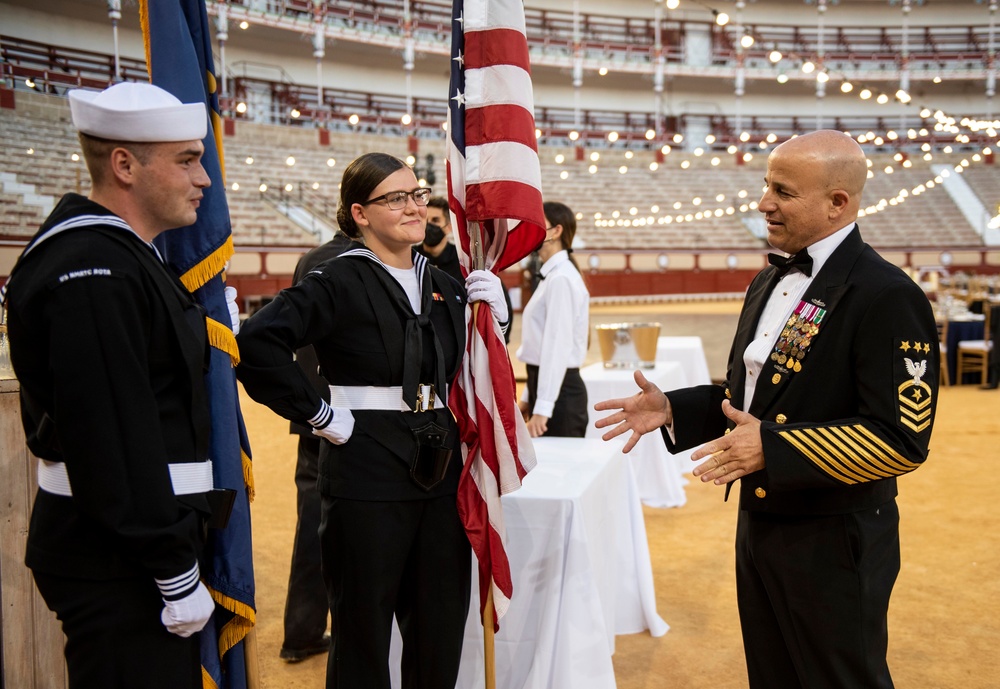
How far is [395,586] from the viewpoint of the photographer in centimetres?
201

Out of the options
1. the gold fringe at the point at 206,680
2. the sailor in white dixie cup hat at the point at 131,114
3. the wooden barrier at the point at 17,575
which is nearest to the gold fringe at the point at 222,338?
the sailor in white dixie cup hat at the point at 131,114

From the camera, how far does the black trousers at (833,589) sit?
5.49 feet

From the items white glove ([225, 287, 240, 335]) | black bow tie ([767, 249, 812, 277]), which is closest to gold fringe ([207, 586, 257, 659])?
white glove ([225, 287, 240, 335])

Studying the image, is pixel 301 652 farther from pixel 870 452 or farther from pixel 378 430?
pixel 870 452

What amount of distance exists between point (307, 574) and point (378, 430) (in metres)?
1.28

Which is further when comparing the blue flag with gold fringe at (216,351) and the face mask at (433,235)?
the face mask at (433,235)

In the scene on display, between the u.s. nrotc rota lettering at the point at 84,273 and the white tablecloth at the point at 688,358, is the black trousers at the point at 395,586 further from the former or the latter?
the white tablecloth at the point at 688,358

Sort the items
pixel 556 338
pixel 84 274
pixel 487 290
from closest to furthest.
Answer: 1. pixel 84 274
2. pixel 487 290
3. pixel 556 338

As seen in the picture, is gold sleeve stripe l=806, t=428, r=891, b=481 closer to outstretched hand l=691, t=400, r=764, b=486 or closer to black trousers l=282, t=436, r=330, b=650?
outstretched hand l=691, t=400, r=764, b=486

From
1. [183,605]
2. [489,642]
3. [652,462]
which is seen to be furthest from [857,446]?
[652,462]

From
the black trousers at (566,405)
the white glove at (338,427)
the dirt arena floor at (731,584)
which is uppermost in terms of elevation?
the white glove at (338,427)

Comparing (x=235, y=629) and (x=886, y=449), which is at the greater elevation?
(x=886, y=449)

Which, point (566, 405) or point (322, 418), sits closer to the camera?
point (322, 418)

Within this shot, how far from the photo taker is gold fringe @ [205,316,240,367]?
164 centimetres
